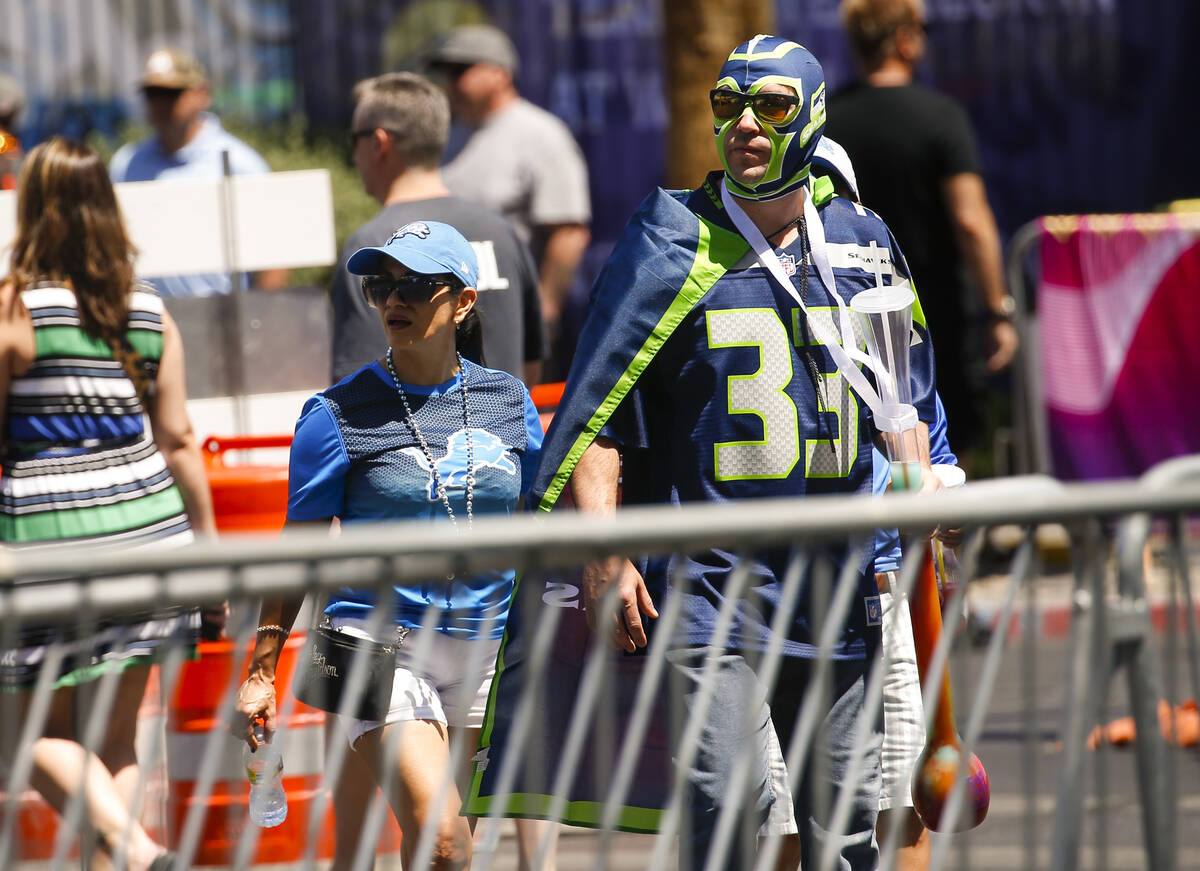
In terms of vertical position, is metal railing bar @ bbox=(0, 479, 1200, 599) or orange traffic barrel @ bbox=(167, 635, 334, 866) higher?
metal railing bar @ bbox=(0, 479, 1200, 599)

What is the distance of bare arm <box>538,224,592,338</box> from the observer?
6441 millimetres

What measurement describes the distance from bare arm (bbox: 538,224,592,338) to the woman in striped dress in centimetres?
221

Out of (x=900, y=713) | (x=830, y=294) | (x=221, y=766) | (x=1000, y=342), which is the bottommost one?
(x=221, y=766)

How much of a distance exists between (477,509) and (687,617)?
0.68 meters

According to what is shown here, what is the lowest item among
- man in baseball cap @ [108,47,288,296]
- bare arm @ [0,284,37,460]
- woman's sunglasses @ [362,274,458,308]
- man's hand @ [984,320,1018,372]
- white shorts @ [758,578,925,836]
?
white shorts @ [758,578,925,836]

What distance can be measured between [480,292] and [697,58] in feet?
12.1

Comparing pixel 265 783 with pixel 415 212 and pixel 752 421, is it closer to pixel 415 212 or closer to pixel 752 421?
pixel 752 421

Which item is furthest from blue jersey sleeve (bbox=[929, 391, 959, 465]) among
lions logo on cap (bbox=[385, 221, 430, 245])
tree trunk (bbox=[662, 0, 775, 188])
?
tree trunk (bbox=[662, 0, 775, 188])

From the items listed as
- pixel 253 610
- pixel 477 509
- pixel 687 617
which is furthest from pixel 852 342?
pixel 253 610

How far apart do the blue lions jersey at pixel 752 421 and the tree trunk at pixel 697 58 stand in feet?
15.6

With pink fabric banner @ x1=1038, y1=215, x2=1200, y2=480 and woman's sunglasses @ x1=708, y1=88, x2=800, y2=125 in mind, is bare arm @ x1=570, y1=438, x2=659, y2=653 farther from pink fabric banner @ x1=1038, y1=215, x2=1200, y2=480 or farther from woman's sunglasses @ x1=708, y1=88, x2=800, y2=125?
pink fabric banner @ x1=1038, y1=215, x2=1200, y2=480

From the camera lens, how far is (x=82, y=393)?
4355mm

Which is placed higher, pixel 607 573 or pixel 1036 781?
pixel 607 573

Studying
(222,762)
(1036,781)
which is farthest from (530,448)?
(1036,781)
